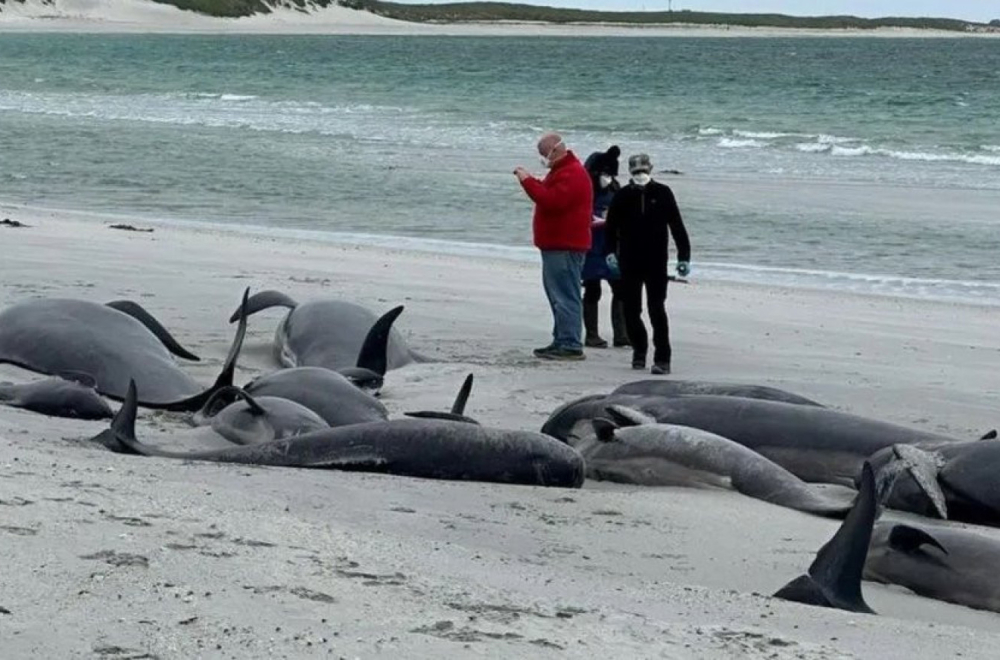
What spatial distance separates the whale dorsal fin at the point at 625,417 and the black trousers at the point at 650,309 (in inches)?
119

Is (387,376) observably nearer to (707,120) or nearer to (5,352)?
(5,352)

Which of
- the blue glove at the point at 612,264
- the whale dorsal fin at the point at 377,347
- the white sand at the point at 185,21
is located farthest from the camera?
the white sand at the point at 185,21

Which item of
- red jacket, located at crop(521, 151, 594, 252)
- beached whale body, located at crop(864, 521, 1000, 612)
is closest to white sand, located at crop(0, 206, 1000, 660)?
beached whale body, located at crop(864, 521, 1000, 612)

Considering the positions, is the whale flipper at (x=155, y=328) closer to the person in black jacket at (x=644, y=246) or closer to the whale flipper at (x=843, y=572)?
the person in black jacket at (x=644, y=246)

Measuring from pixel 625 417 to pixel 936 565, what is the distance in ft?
8.04

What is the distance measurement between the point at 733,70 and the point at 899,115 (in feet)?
121

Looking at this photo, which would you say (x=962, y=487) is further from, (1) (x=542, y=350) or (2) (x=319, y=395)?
(1) (x=542, y=350)

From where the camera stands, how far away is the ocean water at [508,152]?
855 inches

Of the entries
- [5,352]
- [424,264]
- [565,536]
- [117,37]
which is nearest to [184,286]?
[424,264]

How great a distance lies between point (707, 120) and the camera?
47.8 metres

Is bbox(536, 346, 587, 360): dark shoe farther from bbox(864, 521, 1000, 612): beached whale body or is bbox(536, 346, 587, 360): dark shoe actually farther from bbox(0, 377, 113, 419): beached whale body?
bbox(864, 521, 1000, 612): beached whale body

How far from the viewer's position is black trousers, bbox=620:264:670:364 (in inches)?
479

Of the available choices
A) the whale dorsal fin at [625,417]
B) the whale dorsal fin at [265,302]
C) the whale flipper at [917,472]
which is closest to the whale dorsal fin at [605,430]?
the whale dorsal fin at [625,417]

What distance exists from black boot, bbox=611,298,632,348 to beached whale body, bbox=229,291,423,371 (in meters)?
1.93
